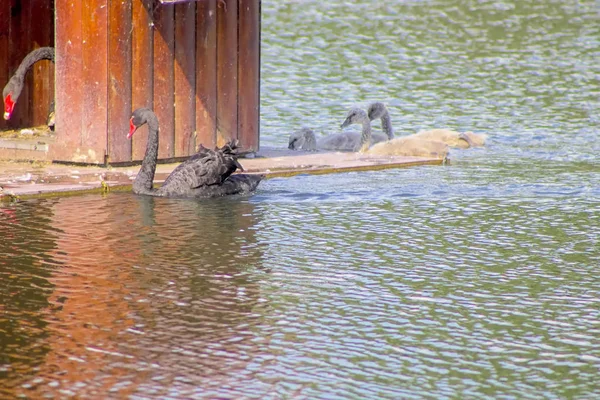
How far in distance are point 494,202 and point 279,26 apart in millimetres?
22706

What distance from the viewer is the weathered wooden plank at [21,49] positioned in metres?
16.0

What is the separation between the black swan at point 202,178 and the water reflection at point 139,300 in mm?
652

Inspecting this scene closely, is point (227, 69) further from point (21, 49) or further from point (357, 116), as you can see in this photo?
point (357, 116)

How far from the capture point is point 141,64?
13750mm

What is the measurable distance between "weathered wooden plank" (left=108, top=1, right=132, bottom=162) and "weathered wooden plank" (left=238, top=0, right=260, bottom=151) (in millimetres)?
1885

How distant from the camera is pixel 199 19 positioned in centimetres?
1439

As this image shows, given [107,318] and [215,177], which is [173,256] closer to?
[107,318]

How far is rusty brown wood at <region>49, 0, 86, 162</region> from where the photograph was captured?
530 inches

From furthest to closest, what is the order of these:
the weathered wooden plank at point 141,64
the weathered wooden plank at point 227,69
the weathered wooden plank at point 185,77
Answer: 1. the weathered wooden plank at point 227,69
2. the weathered wooden plank at point 185,77
3. the weathered wooden plank at point 141,64

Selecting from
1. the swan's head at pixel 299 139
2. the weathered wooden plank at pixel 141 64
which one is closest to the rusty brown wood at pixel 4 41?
the weathered wooden plank at pixel 141 64

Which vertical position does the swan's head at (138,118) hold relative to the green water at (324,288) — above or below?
above

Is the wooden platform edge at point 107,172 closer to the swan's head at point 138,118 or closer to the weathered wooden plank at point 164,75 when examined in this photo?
the weathered wooden plank at point 164,75

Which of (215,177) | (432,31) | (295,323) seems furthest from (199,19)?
(432,31)

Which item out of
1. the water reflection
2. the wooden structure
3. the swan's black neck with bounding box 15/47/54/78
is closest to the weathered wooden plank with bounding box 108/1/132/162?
the wooden structure
